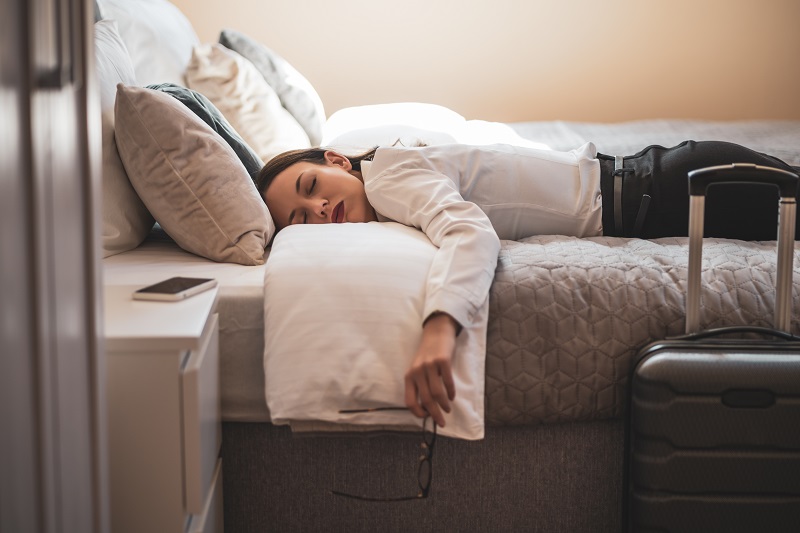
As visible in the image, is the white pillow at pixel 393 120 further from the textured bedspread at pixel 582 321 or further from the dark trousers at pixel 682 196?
the textured bedspread at pixel 582 321

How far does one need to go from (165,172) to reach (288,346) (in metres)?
0.40

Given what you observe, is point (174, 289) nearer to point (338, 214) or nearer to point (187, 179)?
point (187, 179)

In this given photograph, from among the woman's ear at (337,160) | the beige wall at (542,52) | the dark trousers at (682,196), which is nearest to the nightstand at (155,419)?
the woman's ear at (337,160)

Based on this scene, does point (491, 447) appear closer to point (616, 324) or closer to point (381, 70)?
point (616, 324)

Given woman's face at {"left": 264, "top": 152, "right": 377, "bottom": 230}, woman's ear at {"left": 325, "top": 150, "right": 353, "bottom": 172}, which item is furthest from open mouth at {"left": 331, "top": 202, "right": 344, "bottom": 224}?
woman's ear at {"left": 325, "top": 150, "right": 353, "bottom": 172}

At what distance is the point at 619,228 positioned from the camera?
1602 millimetres

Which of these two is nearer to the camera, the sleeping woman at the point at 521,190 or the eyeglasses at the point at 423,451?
the eyeglasses at the point at 423,451

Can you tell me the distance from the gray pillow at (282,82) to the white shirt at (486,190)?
832 millimetres

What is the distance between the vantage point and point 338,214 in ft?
5.03

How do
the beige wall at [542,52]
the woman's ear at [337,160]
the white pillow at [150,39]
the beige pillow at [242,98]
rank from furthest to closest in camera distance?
the beige wall at [542,52]
the beige pillow at [242,98]
the white pillow at [150,39]
the woman's ear at [337,160]

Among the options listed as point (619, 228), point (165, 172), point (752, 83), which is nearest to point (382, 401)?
point (165, 172)

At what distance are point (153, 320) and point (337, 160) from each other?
78 centimetres

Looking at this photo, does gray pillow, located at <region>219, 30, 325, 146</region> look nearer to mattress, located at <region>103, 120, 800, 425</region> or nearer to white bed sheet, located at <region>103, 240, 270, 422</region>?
mattress, located at <region>103, 120, 800, 425</region>

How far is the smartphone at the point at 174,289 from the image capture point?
0.99 meters
